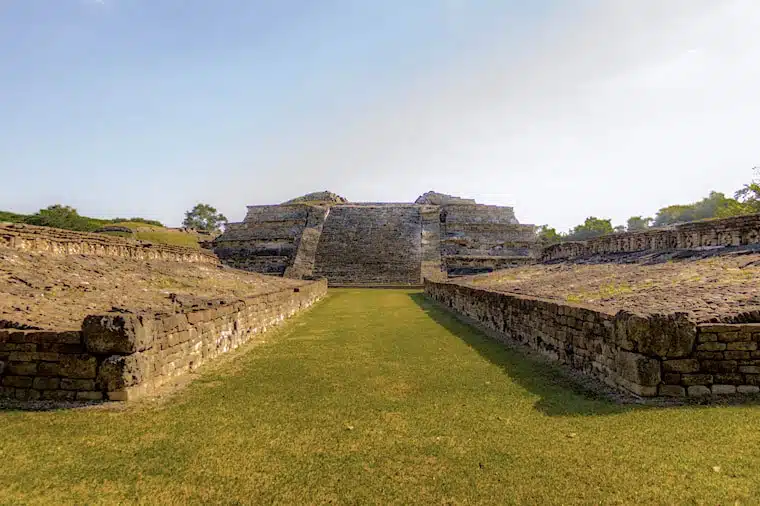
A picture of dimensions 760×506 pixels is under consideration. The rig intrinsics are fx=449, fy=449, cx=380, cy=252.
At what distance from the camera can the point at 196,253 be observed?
61.7 feet

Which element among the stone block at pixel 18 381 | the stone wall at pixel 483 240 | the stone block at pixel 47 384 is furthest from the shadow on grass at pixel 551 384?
the stone wall at pixel 483 240

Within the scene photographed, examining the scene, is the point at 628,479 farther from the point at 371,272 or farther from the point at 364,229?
the point at 364,229

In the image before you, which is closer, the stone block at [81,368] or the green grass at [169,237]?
the stone block at [81,368]

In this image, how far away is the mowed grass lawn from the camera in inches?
118

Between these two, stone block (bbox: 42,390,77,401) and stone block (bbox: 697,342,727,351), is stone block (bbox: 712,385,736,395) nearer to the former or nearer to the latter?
stone block (bbox: 697,342,727,351)

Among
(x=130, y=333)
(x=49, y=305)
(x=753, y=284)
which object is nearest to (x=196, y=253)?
(x=49, y=305)

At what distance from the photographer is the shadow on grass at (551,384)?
452 cm

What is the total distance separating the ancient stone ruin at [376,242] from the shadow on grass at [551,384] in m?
19.1

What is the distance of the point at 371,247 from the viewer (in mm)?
33156

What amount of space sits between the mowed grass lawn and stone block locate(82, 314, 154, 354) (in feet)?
2.04

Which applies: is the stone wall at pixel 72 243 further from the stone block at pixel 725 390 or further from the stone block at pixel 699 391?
the stone block at pixel 725 390

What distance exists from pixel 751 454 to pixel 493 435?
1877 millimetres

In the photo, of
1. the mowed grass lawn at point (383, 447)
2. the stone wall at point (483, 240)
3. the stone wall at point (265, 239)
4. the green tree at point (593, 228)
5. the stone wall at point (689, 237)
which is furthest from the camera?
the green tree at point (593, 228)

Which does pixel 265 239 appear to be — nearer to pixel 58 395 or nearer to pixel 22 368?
pixel 22 368
